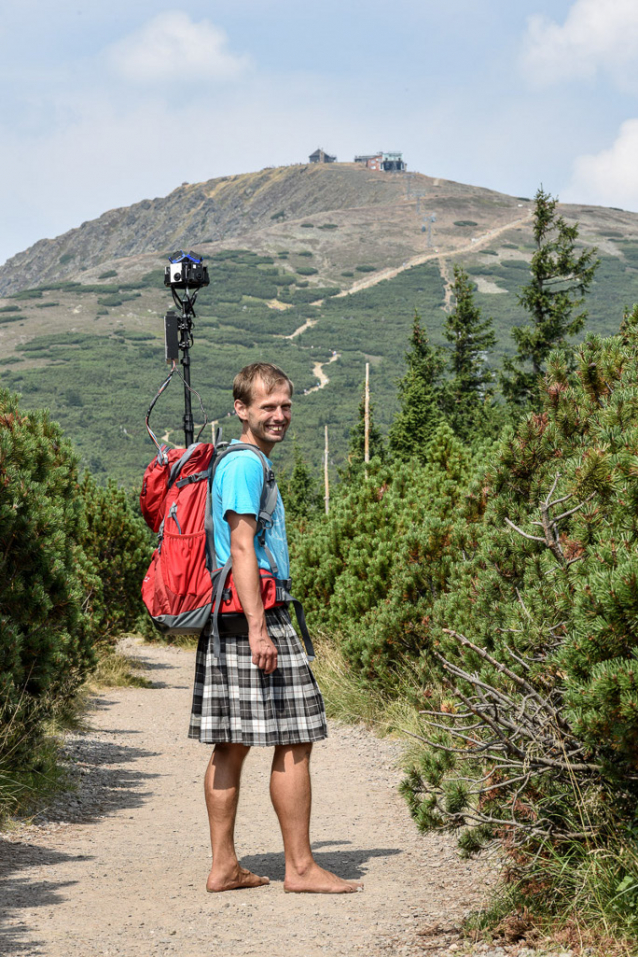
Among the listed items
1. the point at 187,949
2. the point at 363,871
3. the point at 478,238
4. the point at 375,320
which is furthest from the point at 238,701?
the point at 478,238

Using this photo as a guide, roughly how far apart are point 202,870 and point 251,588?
4.75ft

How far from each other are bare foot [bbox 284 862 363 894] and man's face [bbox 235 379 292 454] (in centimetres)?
157

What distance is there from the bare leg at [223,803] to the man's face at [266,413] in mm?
1133

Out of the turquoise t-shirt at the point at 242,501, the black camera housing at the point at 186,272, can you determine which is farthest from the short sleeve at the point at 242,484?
the black camera housing at the point at 186,272

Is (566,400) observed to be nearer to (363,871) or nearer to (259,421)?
(259,421)

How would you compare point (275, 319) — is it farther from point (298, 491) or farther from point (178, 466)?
point (178, 466)

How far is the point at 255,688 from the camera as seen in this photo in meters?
3.57

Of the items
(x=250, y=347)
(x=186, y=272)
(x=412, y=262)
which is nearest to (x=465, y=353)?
(x=186, y=272)

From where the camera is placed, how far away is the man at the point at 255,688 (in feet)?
11.5

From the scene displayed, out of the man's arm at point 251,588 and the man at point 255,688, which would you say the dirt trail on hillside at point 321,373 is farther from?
the man's arm at point 251,588

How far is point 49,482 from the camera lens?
20.3 feet

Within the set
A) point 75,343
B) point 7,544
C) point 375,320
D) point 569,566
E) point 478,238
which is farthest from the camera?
point 478,238

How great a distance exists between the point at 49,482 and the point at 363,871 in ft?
10.4

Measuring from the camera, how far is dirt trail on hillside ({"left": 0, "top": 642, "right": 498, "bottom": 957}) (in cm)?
324
